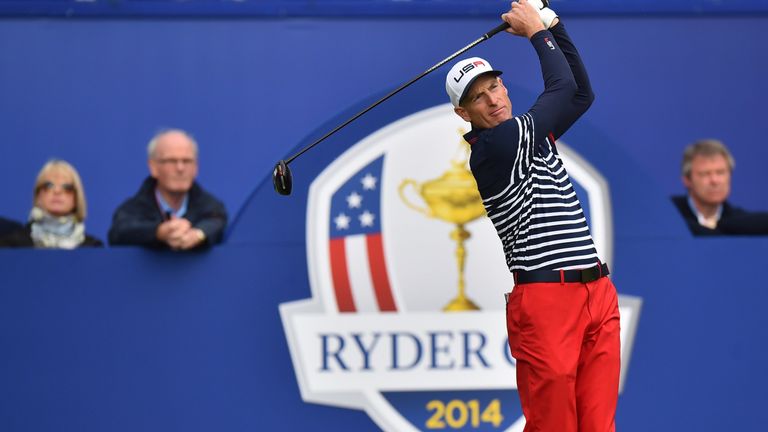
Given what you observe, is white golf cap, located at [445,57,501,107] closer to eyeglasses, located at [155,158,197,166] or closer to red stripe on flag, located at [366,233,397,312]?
red stripe on flag, located at [366,233,397,312]

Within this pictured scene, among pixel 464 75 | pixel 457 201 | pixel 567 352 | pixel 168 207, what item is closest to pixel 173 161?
pixel 168 207

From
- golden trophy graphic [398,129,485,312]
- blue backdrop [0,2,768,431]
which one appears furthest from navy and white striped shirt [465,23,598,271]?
blue backdrop [0,2,768,431]

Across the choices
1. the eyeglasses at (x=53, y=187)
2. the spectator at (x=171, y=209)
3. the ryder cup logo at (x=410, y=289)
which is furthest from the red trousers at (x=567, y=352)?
the eyeglasses at (x=53, y=187)

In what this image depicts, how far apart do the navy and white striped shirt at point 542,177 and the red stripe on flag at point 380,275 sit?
2.73ft

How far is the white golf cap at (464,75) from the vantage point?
3.84 meters

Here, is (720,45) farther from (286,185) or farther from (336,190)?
(286,185)

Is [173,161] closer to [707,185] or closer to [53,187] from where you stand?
[53,187]

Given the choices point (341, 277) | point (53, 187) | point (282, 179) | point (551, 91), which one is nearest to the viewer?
point (551, 91)

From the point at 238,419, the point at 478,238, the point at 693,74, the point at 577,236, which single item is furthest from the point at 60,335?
the point at 693,74

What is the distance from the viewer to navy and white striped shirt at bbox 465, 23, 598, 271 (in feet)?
12.3

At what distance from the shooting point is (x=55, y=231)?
4945 mm

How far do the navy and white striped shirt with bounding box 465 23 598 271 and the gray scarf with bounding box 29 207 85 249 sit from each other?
1.77 m

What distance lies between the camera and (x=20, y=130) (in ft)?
21.4

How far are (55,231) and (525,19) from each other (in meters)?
2.04
